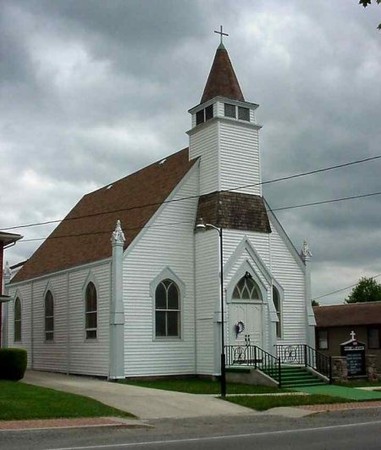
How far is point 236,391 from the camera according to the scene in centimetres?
2594

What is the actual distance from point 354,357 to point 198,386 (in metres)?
7.48

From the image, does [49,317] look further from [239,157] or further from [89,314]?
[239,157]

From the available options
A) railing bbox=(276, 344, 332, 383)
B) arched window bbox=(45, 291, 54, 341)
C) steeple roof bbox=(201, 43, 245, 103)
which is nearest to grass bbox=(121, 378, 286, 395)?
railing bbox=(276, 344, 332, 383)

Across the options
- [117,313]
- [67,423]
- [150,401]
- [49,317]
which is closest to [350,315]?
[49,317]

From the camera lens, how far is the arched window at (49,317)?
36812 millimetres

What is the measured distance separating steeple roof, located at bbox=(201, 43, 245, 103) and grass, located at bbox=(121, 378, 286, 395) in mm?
13158

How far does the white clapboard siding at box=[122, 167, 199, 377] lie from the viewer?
100 ft

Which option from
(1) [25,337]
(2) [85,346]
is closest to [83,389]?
(2) [85,346]

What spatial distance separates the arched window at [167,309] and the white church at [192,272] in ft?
0.17

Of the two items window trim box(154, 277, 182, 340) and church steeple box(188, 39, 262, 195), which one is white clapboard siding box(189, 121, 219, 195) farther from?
window trim box(154, 277, 182, 340)

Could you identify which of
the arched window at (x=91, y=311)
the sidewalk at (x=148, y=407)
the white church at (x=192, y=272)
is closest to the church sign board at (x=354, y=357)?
the white church at (x=192, y=272)

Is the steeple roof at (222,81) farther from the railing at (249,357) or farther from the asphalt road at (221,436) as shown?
the asphalt road at (221,436)

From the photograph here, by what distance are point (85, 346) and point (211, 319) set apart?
19.4 ft

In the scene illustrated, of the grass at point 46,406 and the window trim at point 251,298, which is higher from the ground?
the window trim at point 251,298
